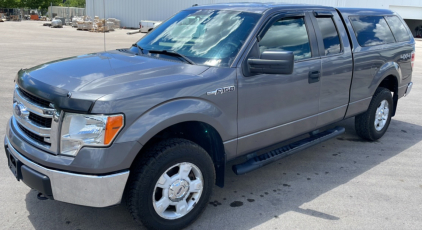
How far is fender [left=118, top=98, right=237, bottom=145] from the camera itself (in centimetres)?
284

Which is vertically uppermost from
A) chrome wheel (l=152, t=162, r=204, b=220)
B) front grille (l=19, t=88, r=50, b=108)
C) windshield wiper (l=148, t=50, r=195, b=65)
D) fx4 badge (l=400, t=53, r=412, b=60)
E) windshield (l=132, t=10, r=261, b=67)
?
windshield (l=132, t=10, r=261, b=67)

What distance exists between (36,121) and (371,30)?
4.39 meters

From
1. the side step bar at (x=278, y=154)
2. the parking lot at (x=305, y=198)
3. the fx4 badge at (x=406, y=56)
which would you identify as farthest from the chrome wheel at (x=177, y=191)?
the fx4 badge at (x=406, y=56)

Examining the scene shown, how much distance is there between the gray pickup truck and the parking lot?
339mm

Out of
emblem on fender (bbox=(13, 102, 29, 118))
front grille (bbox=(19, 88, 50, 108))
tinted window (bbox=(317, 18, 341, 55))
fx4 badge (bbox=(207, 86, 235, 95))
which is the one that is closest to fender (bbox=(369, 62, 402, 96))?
tinted window (bbox=(317, 18, 341, 55))

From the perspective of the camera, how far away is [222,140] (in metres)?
3.49

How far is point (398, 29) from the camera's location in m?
5.89

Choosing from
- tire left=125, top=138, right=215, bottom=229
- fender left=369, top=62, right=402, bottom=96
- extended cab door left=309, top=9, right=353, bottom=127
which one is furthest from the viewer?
fender left=369, top=62, right=402, bottom=96

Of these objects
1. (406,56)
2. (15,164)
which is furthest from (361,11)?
(15,164)

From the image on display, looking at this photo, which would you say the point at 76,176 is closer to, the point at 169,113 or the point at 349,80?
the point at 169,113

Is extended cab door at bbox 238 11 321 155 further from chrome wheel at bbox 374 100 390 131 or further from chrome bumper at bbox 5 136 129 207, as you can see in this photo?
chrome wheel at bbox 374 100 390 131

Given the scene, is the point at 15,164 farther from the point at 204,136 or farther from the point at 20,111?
the point at 204,136

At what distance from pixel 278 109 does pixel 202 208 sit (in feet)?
4.10

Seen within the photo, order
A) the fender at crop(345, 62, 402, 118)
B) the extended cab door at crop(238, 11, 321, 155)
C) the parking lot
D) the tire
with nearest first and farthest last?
the tire → the parking lot → the extended cab door at crop(238, 11, 321, 155) → the fender at crop(345, 62, 402, 118)
